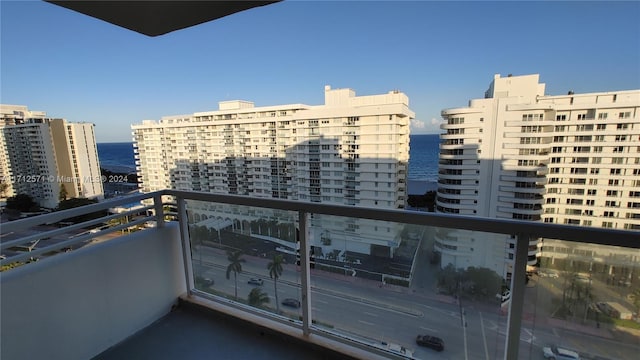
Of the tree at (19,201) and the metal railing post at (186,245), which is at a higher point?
the metal railing post at (186,245)

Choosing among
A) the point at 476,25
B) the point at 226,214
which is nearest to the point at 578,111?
the point at 476,25

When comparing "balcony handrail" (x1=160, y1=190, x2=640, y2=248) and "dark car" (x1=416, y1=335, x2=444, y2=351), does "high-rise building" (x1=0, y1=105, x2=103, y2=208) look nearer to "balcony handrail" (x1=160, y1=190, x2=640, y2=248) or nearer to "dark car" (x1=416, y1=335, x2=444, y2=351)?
"balcony handrail" (x1=160, y1=190, x2=640, y2=248)

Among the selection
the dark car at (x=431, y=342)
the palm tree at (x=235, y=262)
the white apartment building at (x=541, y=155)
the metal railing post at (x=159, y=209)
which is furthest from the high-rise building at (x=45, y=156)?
the white apartment building at (x=541, y=155)

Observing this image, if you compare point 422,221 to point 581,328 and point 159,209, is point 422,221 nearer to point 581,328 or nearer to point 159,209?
point 581,328

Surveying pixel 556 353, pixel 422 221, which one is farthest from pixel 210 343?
pixel 556 353

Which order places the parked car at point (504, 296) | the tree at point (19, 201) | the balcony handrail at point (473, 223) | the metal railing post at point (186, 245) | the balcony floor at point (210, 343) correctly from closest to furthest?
the balcony handrail at point (473, 223) → the parked car at point (504, 296) → the balcony floor at point (210, 343) → the metal railing post at point (186, 245) → the tree at point (19, 201)

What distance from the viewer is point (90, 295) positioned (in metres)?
1.33

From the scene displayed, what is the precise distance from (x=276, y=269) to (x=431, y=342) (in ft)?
3.00

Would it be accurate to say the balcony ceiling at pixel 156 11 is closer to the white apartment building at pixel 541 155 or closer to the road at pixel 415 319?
the road at pixel 415 319

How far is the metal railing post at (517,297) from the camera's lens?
0.96 metres

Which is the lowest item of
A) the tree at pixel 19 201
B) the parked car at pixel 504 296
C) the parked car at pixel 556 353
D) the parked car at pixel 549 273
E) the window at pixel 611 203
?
the tree at pixel 19 201

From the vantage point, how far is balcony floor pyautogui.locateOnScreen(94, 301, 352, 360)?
1.38 metres

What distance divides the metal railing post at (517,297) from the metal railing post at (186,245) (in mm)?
1970

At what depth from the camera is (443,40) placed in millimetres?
6637
